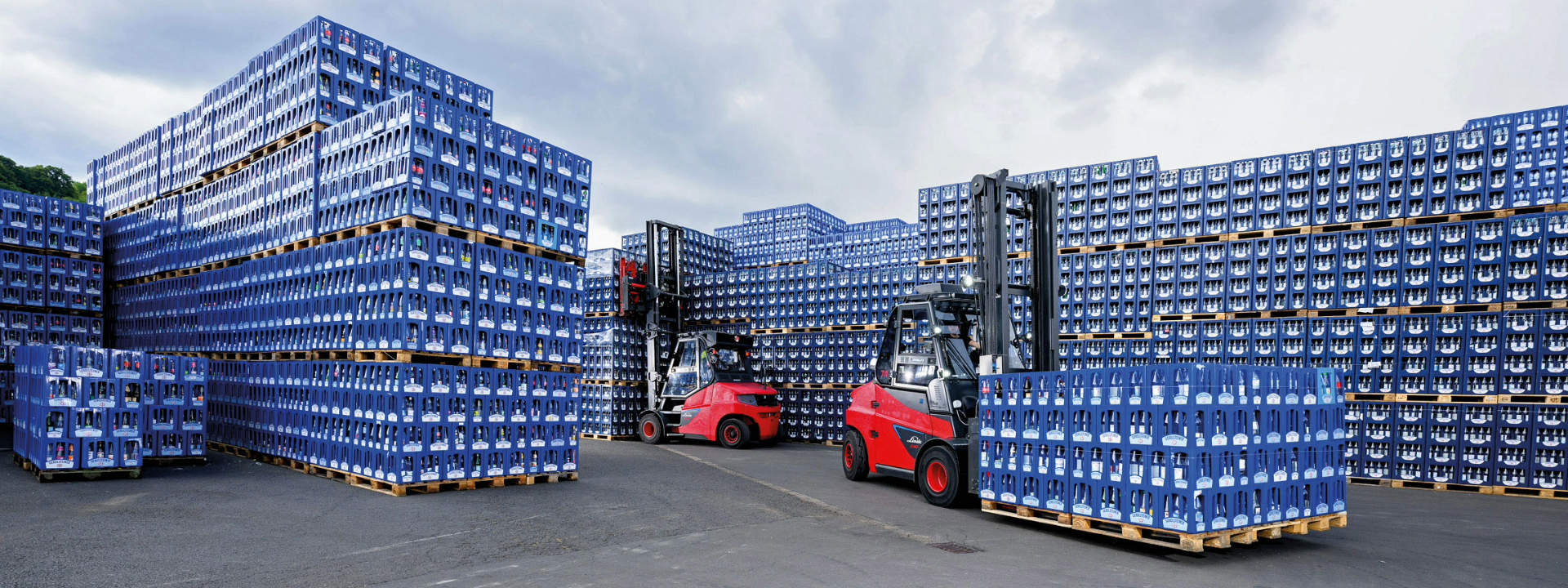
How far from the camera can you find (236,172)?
12.2 metres

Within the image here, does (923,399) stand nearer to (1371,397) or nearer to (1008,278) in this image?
(1008,278)

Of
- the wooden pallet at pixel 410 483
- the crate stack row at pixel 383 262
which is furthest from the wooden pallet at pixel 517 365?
the wooden pallet at pixel 410 483

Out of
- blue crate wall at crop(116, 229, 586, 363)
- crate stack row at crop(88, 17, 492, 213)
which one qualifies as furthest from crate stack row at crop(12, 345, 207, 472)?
crate stack row at crop(88, 17, 492, 213)

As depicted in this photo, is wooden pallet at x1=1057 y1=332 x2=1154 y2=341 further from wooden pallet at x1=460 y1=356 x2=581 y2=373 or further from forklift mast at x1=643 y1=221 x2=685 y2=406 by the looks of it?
forklift mast at x1=643 y1=221 x2=685 y2=406

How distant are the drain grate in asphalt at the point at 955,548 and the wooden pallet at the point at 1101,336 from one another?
7.03 metres

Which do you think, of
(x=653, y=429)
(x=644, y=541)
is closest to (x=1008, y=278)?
(x=644, y=541)

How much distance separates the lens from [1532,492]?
35.8ft

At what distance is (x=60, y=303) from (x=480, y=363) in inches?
392

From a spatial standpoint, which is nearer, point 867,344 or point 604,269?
point 867,344

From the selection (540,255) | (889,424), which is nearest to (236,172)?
(540,255)

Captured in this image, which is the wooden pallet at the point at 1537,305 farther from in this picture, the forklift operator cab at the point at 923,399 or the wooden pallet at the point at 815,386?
the wooden pallet at the point at 815,386

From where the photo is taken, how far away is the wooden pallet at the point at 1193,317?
13.0m

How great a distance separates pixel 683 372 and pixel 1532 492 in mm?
13284

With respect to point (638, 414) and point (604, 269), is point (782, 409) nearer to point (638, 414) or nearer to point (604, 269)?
point (638, 414)
